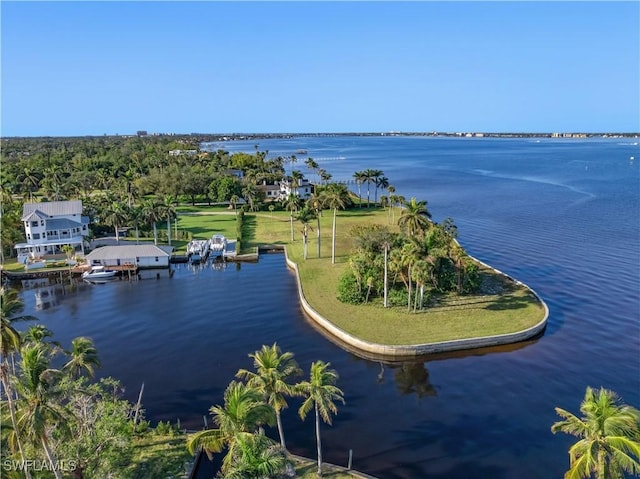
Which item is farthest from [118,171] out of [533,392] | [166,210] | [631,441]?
[631,441]

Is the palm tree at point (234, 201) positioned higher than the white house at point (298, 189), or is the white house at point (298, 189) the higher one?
the white house at point (298, 189)

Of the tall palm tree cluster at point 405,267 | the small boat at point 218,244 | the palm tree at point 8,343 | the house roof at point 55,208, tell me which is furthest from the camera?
the small boat at point 218,244

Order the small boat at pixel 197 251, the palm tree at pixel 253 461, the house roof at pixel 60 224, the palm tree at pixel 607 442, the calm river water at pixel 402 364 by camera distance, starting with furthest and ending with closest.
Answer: the small boat at pixel 197 251, the house roof at pixel 60 224, the calm river water at pixel 402 364, the palm tree at pixel 253 461, the palm tree at pixel 607 442

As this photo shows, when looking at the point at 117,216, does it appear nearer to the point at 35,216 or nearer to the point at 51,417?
the point at 35,216

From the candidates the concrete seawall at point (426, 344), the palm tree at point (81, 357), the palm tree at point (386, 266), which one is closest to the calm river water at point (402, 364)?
the concrete seawall at point (426, 344)

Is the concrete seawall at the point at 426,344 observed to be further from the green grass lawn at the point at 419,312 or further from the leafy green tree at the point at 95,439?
the leafy green tree at the point at 95,439

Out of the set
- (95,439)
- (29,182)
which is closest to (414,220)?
(95,439)

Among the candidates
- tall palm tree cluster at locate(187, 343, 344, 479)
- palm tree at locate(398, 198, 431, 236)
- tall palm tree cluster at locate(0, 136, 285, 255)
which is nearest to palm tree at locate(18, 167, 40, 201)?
tall palm tree cluster at locate(0, 136, 285, 255)
